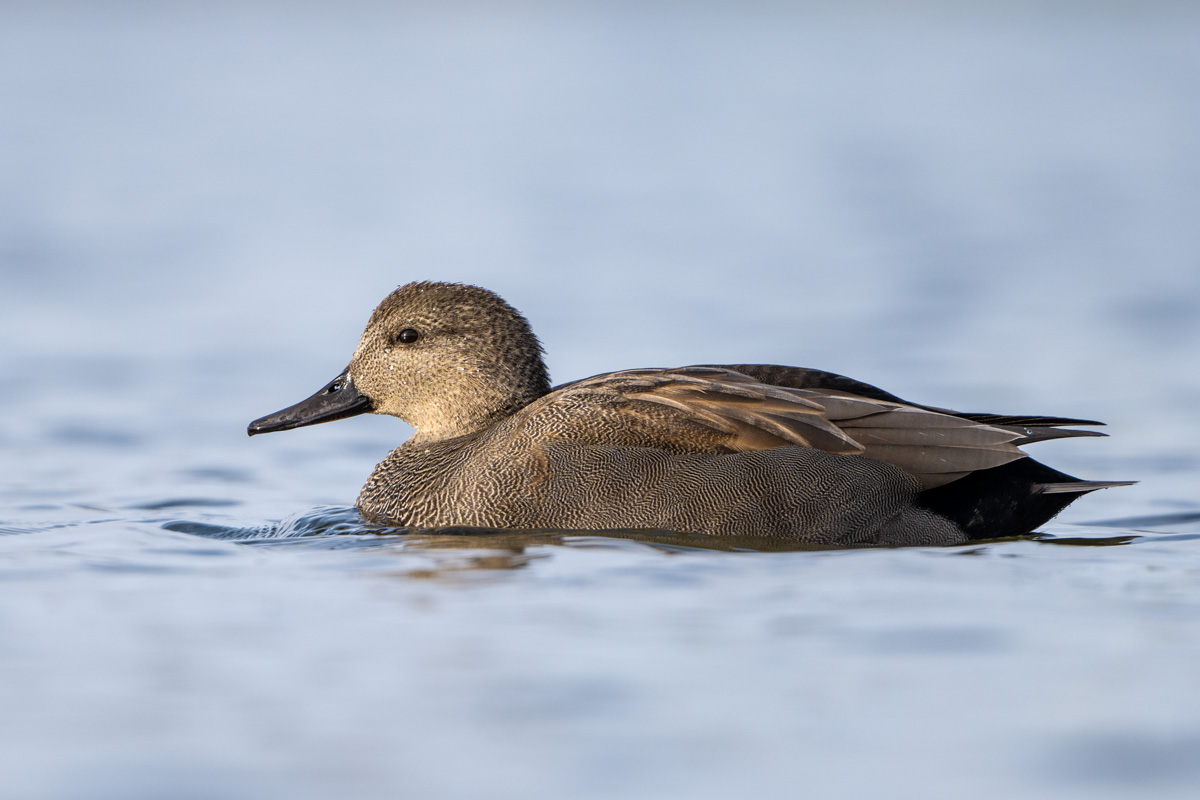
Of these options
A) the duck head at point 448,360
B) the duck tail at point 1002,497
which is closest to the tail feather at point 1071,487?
the duck tail at point 1002,497

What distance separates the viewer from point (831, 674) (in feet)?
14.5

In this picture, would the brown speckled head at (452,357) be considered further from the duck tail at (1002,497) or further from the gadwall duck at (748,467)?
the duck tail at (1002,497)

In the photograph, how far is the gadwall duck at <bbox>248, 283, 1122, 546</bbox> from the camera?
6.02 m

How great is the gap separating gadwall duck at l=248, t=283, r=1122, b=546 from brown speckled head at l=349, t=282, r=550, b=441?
0.38 meters

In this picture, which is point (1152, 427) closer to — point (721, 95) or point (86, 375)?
point (86, 375)

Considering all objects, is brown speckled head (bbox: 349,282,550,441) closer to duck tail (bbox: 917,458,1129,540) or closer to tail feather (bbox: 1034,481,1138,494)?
duck tail (bbox: 917,458,1129,540)

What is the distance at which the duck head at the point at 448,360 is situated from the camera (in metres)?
7.08

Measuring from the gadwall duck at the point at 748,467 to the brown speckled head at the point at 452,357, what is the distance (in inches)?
14.8

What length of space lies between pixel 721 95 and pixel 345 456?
57.4 feet

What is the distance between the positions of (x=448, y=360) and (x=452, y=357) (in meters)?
0.02

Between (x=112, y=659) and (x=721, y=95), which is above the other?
(x=721, y=95)

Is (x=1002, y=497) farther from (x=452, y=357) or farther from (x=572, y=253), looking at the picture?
(x=572, y=253)

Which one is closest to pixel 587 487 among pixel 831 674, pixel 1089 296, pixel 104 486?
pixel 831 674

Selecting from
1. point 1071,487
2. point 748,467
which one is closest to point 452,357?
point 748,467
